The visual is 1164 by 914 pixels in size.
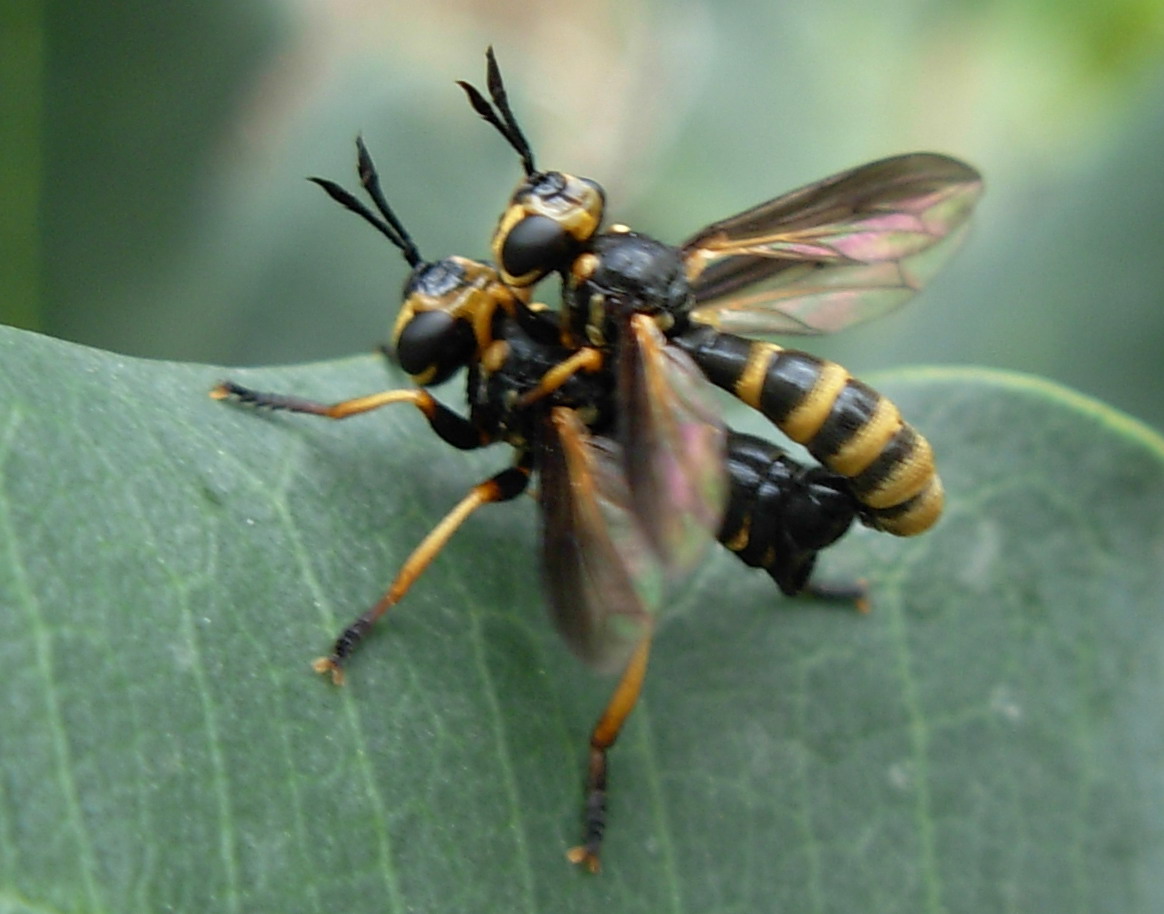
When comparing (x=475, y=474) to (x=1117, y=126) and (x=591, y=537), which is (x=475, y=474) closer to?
(x=591, y=537)

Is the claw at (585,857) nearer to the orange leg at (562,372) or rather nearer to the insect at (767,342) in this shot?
the insect at (767,342)

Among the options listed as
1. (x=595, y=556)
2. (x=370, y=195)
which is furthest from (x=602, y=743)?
(x=370, y=195)

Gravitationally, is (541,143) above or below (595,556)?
above

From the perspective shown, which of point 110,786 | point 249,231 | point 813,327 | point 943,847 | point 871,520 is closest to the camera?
point 110,786

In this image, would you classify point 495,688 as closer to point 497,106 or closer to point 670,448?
point 670,448

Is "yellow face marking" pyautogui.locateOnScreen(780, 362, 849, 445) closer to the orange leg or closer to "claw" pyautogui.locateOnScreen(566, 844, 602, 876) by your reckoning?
the orange leg

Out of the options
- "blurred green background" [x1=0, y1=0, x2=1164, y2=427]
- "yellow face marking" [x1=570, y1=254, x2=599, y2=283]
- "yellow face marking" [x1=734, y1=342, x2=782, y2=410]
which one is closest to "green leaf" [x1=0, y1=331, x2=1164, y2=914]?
"yellow face marking" [x1=734, y1=342, x2=782, y2=410]

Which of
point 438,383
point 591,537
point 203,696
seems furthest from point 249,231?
point 203,696
